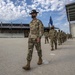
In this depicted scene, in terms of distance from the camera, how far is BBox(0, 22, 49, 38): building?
85.2 m

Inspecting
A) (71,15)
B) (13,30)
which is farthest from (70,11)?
(13,30)

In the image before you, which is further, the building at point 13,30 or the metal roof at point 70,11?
the building at point 13,30

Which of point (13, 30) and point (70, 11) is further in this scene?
point (70, 11)

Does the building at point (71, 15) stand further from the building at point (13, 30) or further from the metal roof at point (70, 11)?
the building at point (13, 30)

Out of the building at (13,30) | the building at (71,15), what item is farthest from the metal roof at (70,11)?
the building at (13,30)

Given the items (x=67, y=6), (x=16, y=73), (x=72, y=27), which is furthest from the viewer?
(x=72, y=27)

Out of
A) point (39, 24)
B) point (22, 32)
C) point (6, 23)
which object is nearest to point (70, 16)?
point (22, 32)

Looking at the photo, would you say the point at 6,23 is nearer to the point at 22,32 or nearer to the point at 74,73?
the point at 22,32

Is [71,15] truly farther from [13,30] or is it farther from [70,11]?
[13,30]

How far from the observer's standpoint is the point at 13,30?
285 ft

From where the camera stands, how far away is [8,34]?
8719cm

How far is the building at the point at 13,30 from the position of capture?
8525 centimetres

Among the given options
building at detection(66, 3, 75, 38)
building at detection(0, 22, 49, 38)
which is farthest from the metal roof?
building at detection(0, 22, 49, 38)

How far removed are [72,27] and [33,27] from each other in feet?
287
